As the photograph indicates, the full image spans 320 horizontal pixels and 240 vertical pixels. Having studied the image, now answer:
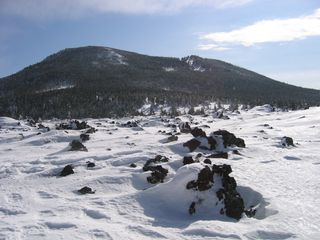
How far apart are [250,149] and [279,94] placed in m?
178

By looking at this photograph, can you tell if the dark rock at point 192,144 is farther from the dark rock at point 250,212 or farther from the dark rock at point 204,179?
the dark rock at point 250,212

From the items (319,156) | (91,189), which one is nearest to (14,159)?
(91,189)

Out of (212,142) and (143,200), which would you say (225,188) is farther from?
(212,142)

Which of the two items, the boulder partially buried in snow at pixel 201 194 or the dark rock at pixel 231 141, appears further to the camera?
the dark rock at pixel 231 141

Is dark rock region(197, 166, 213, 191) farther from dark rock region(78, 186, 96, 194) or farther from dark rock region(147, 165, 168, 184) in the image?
dark rock region(78, 186, 96, 194)

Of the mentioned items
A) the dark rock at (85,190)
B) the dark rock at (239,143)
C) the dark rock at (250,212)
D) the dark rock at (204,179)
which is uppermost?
the dark rock at (239,143)

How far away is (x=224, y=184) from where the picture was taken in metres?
17.2

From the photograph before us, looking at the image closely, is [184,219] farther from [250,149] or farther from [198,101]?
[198,101]

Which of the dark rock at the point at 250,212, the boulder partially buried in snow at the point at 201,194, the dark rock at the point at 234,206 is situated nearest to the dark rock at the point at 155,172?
the boulder partially buried in snow at the point at 201,194

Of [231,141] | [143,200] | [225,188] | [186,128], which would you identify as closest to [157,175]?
[143,200]

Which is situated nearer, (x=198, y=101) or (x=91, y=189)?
(x=91, y=189)

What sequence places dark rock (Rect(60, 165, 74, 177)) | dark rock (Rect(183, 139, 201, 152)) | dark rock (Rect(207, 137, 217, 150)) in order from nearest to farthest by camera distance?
dark rock (Rect(60, 165, 74, 177)) → dark rock (Rect(207, 137, 217, 150)) → dark rock (Rect(183, 139, 201, 152))

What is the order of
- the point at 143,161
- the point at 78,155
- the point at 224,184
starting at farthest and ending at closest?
1. the point at 78,155
2. the point at 143,161
3. the point at 224,184

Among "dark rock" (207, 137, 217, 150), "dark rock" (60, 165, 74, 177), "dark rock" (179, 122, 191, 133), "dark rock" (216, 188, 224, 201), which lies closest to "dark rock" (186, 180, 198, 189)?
"dark rock" (216, 188, 224, 201)
